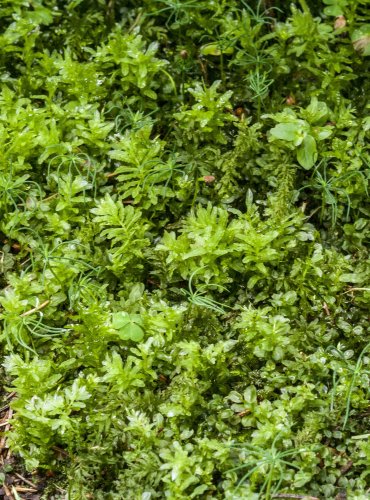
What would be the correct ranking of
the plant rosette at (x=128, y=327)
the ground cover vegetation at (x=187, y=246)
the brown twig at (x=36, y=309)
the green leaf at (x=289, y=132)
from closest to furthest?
the ground cover vegetation at (x=187, y=246), the plant rosette at (x=128, y=327), the brown twig at (x=36, y=309), the green leaf at (x=289, y=132)

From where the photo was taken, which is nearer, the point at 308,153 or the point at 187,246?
the point at 187,246

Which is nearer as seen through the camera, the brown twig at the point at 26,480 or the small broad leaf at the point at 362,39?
the brown twig at the point at 26,480

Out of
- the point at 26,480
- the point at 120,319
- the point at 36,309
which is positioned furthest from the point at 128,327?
the point at 26,480

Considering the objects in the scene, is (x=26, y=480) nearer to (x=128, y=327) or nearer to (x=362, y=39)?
(x=128, y=327)

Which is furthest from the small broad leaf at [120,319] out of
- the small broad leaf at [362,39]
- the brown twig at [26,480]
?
the small broad leaf at [362,39]

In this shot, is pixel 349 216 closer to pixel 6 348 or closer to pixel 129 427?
pixel 129 427

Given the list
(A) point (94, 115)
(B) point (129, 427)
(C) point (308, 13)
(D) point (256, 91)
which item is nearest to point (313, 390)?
(B) point (129, 427)

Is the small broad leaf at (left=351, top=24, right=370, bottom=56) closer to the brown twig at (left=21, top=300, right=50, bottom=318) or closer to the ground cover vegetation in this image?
the ground cover vegetation

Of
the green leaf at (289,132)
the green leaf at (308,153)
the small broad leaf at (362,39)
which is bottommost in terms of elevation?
the green leaf at (308,153)

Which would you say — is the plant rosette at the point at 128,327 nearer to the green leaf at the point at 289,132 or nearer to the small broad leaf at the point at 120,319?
the small broad leaf at the point at 120,319
